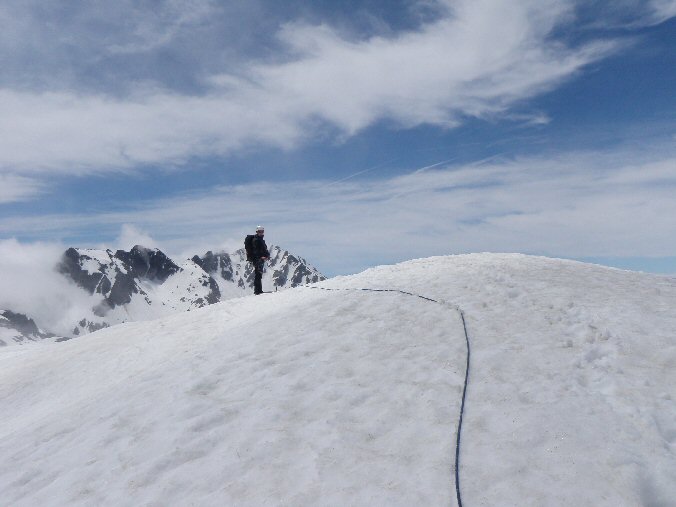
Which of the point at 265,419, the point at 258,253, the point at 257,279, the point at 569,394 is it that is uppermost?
the point at 258,253

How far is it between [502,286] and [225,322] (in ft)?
32.0

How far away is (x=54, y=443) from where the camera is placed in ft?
33.7

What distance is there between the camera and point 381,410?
927cm

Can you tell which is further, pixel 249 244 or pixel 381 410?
pixel 249 244

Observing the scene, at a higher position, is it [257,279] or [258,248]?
[258,248]

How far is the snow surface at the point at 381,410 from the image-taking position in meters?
7.35

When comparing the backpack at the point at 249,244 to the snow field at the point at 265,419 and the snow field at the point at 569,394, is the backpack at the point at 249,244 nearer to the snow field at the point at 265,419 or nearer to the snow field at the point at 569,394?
the snow field at the point at 265,419

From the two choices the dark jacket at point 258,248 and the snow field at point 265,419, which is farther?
the dark jacket at point 258,248

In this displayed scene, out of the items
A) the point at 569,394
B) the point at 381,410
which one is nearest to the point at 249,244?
the point at 381,410

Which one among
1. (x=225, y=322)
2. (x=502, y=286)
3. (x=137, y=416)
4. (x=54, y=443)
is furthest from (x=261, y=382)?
(x=502, y=286)

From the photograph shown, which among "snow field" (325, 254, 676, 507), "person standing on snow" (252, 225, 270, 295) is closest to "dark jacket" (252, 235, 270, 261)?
"person standing on snow" (252, 225, 270, 295)

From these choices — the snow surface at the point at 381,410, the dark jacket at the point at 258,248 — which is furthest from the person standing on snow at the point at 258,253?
the snow surface at the point at 381,410

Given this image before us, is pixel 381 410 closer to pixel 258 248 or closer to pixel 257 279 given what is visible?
pixel 258 248

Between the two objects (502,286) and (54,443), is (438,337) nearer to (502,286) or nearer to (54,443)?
(502,286)
